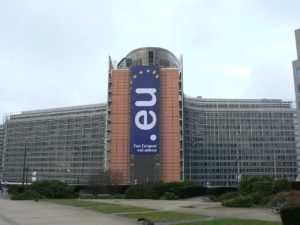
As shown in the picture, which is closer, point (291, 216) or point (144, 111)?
point (291, 216)

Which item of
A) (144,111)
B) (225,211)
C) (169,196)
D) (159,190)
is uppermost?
(144,111)

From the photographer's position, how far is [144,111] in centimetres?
10125

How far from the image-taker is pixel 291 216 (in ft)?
58.5

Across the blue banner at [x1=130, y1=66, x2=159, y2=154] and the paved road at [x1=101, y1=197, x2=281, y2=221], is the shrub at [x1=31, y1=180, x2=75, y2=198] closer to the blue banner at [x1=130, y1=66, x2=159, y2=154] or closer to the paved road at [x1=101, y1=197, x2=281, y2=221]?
Result: the paved road at [x1=101, y1=197, x2=281, y2=221]

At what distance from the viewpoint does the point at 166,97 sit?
10456 cm

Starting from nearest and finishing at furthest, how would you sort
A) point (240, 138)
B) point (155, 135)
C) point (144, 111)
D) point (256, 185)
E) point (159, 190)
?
point (256, 185)
point (159, 190)
point (155, 135)
point (144, 111)
point (240, 138)

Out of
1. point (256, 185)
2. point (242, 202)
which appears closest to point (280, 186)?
point (256, 185)

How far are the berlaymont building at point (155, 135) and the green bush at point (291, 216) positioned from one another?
80722mm

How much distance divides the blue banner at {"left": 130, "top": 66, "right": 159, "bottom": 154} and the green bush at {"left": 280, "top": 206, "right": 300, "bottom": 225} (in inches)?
3200

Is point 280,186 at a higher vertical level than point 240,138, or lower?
lower

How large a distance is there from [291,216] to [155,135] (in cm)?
8158

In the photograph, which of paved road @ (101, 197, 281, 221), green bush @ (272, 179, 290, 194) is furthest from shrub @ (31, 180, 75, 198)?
green bush @ (272, 179, 290, 194)

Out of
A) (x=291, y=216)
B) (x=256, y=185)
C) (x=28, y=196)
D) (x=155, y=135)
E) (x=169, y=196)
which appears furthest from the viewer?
(x=155, y=135)

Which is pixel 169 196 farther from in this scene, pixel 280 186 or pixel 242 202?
pixel 242 202
